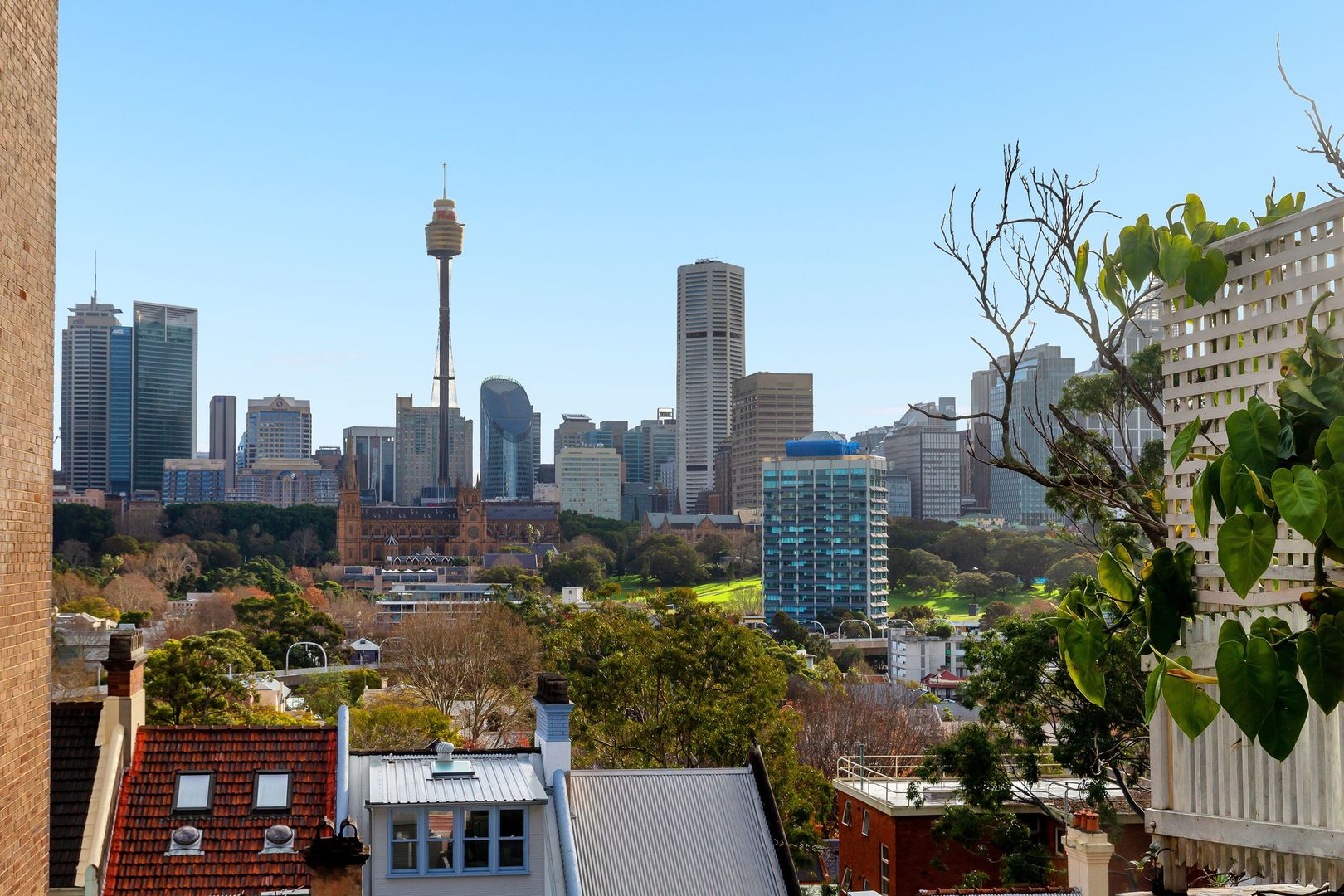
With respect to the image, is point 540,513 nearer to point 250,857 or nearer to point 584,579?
point 584,579

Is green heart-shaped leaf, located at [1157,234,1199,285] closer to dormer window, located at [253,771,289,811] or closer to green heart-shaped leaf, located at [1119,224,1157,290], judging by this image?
green heart-shaped leaf, located at [1119,224,1157,290]

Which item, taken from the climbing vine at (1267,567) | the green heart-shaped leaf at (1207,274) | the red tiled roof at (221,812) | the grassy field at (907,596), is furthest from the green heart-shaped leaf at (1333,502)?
the grassy field at (907,596)

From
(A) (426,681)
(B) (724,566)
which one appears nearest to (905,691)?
(A) (426,681)

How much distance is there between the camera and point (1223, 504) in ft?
12.7

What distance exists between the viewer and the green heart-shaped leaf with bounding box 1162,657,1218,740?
3.91m

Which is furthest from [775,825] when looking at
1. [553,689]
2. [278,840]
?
[278,840]

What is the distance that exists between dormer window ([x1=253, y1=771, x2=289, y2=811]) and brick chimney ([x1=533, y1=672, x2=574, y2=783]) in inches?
134

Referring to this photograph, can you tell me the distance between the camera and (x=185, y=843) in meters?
14.5

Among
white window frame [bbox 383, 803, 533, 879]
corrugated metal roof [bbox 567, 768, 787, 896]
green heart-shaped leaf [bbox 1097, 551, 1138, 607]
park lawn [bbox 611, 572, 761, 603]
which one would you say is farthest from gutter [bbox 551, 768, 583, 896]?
park lawn [bbox 611, 572, 761, 603]

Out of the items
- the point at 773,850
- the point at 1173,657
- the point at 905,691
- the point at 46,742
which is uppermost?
the point at 1173,657

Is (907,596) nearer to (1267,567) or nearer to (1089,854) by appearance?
(1089,854)

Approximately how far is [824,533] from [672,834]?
119965 mm

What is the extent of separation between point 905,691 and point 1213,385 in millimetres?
64817

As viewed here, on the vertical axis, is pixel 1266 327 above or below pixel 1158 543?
above
